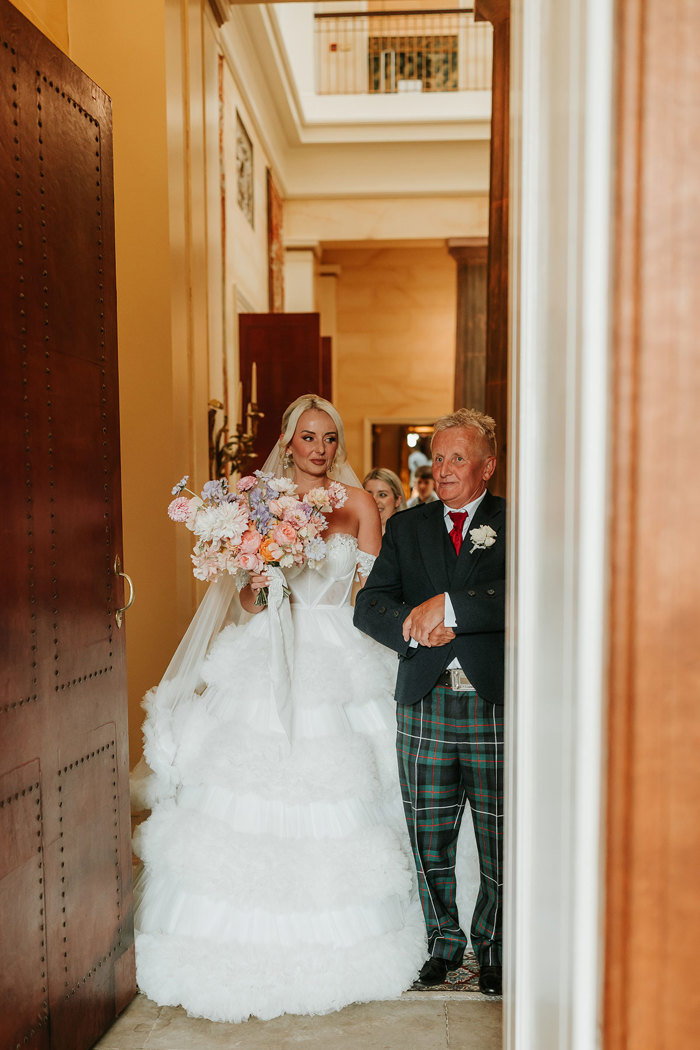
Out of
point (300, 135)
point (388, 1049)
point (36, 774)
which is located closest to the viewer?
point (36, 774)

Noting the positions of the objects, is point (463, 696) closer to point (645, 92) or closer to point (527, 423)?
point (527, 423)

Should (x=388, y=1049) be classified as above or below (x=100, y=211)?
below

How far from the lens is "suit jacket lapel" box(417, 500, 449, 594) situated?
133 inches

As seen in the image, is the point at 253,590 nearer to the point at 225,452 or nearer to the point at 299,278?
the point at 225,452

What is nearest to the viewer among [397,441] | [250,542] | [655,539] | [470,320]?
[655,539]

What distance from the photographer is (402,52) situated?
13914mm

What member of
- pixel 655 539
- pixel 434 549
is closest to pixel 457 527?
pixel 434 549

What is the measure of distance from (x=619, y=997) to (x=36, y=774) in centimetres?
187

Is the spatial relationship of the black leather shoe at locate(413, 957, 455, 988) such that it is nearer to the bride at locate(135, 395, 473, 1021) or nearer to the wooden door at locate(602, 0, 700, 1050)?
the bride at locate(135, 395, 473, 1021)

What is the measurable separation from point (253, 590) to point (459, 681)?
99 centimetres

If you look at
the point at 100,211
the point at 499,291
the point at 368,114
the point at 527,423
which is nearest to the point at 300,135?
the point at 368,114

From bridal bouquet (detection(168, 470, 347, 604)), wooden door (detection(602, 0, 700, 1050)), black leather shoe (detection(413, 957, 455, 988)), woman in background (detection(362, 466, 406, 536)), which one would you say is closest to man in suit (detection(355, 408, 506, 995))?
black leather shoe (detection(413, 957, 455, 988))

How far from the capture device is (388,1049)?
2979 millimetres

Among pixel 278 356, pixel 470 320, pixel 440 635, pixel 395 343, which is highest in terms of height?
pixel 395 343
